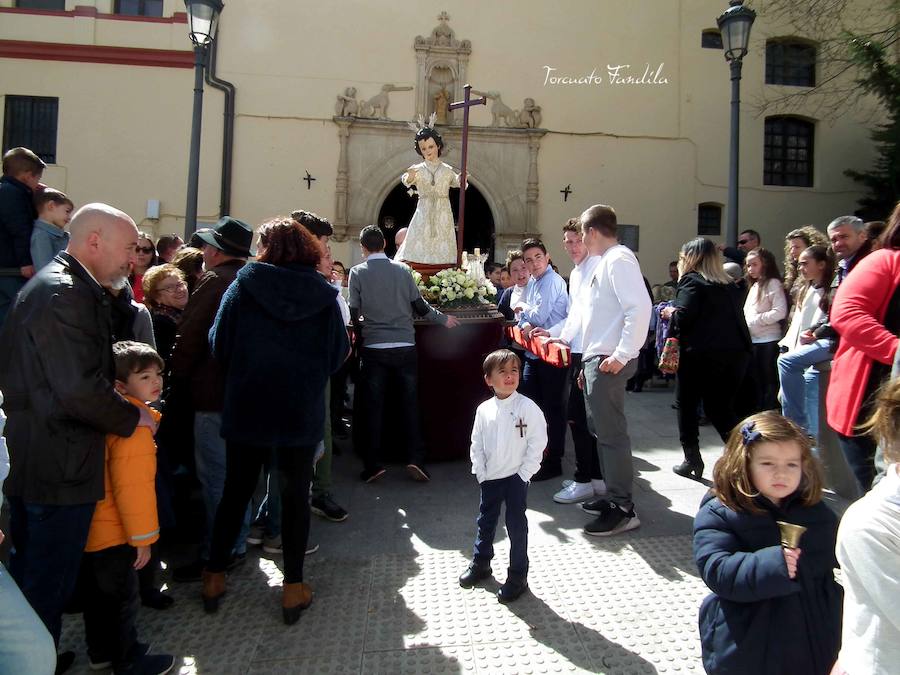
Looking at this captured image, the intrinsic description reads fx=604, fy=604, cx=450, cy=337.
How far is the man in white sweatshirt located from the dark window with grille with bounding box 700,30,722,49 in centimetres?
1245

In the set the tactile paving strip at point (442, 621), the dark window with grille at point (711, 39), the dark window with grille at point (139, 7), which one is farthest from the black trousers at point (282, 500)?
the dark window with grille at point (711, 39)

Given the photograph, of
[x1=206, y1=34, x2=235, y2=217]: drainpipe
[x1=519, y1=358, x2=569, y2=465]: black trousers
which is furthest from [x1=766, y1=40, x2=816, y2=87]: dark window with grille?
[x1=519, y1=358, x2=569, y2=465]: black trousers

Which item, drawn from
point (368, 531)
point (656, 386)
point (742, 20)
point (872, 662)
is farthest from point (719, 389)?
point (742, 20)

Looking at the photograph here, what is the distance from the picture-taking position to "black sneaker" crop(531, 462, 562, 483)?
4.63 m

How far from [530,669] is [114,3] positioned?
50.4ft

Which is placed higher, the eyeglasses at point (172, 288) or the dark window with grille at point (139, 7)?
the dark window with grille at point (139, 7)

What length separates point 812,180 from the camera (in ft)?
46.6

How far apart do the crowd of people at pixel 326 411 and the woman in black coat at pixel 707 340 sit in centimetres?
2

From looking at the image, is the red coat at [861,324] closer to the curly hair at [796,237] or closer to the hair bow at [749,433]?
the hair bow at [749,433]

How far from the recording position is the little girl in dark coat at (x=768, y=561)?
1.73m

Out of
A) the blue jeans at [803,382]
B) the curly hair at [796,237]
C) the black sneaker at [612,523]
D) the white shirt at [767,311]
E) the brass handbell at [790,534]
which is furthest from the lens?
the white shirt at [767,311]

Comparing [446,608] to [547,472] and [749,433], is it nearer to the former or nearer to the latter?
[749,433]

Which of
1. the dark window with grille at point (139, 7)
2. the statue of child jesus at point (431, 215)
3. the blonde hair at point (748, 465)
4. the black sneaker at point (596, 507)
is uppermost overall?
the dark window with grille at point (139, 7)

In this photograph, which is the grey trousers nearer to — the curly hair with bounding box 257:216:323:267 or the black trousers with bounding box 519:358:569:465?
the black trousers with bounding box 519:358:569:465
